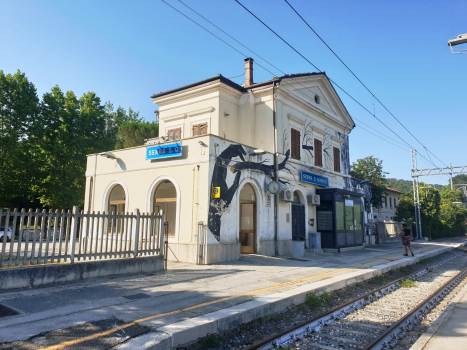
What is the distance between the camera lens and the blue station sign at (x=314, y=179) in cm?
1883

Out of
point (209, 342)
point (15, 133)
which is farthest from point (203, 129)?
point (15, 133)

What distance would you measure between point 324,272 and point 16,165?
93.3 feet

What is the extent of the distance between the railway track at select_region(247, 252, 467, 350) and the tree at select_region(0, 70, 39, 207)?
30238 mm

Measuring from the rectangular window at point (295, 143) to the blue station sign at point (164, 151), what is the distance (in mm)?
7143

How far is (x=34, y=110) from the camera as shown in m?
29.9

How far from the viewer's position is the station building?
13555mm

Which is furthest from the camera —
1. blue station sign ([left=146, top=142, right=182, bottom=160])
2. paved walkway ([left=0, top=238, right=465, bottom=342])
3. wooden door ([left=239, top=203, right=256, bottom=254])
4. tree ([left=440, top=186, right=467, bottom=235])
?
tree ([left=440, top=186, right=467, bottom=235])

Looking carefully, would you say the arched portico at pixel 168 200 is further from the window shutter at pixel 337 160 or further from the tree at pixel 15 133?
the tree at pixel 15 133

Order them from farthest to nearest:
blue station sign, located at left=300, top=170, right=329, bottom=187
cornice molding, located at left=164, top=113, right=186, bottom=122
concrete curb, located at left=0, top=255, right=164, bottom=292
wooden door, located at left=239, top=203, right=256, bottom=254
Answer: cornice molding, located at left=164, top=113, right=186, bottom=122
blue station sign, located at left=300, top=170, right=329, bottom=187
wooden door, located at left=239, top=203, right=256, bottom=254
concrete curb, located at left=0, top=255, right=164, bottom=292

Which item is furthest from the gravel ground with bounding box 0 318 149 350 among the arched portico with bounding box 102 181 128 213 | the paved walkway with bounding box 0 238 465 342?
the arched portico with bounding box 102 181 128 213

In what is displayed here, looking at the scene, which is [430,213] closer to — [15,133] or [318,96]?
[318,96]

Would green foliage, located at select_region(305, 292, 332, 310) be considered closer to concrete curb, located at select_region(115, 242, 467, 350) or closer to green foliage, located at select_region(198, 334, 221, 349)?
concrete curb, located at select_region(115, 242, 467, 350)

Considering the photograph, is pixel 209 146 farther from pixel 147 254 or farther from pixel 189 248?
pixel 147 254

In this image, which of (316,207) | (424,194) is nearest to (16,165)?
(316,207)
